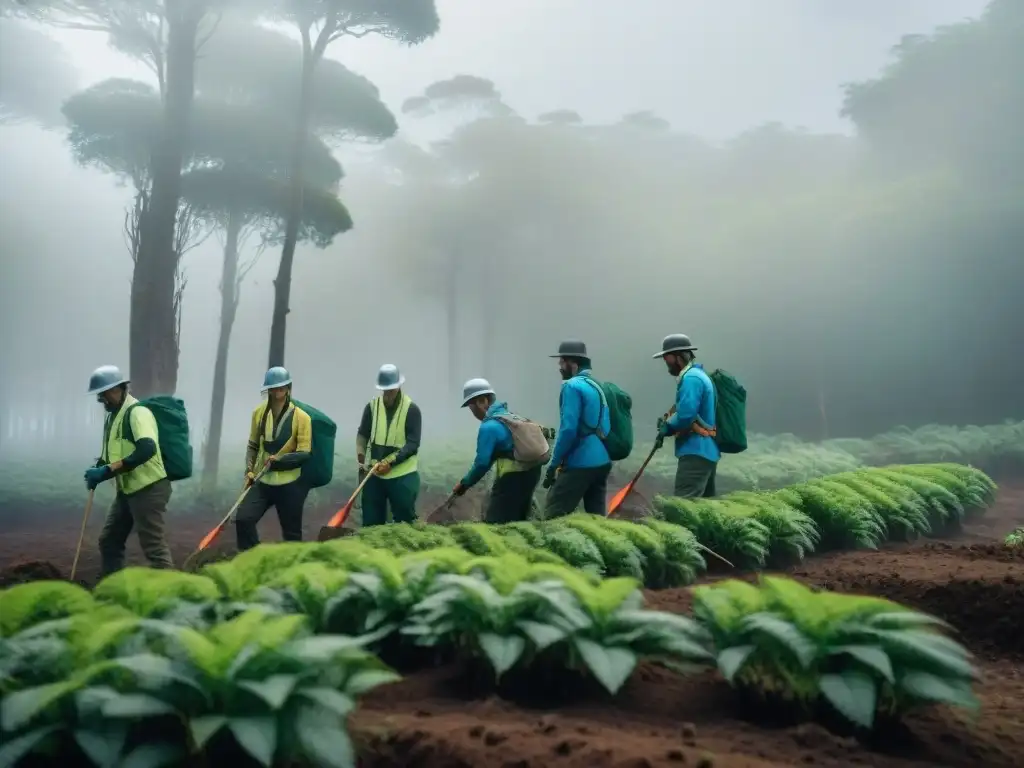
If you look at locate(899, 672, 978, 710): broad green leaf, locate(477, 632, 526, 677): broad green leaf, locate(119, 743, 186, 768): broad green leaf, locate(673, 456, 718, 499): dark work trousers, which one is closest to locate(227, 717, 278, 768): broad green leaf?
locate(119, 743, 186, 768): broad green leaf

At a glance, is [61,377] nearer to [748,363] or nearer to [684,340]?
[748,363]

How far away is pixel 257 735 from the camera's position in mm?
1852

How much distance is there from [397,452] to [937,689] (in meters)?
4.79

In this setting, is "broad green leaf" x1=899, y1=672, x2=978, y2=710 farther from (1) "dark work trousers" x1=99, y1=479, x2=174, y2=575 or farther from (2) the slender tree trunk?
(2) the slender tree trunk

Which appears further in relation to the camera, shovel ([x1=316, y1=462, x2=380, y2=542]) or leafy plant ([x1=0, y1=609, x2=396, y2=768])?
shovel ([x1=316, y1=462, x2=380, y2=542])

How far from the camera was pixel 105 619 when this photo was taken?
251 centimetres

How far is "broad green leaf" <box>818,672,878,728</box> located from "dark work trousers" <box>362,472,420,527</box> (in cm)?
466

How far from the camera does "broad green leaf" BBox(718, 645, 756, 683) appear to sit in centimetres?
238

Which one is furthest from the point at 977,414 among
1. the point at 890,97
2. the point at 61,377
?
the point at 61,377

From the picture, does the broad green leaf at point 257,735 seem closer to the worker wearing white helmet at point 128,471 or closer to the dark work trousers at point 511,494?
the worker wearing white helmet at point 128,471

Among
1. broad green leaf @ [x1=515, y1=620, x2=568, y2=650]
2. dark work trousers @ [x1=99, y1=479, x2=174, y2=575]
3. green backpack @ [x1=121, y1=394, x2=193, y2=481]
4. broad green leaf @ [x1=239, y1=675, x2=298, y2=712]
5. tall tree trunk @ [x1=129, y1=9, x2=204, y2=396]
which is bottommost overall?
dark work trousers @ [x1=99, y1=479, x2=174, y2=575]

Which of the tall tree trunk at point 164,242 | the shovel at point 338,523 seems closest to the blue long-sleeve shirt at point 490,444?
the shovel at point 338,523

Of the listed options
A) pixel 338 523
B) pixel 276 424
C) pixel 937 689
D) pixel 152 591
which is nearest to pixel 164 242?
→ pixel 276 424

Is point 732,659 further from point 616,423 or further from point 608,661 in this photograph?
point 616,423
